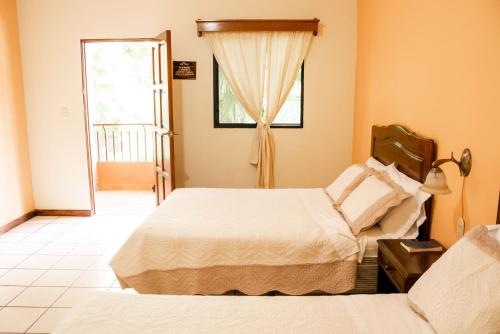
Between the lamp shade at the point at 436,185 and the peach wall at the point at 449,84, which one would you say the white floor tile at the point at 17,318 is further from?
the peach wall at the point at 449,84

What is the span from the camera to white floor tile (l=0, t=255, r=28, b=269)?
3369 mm

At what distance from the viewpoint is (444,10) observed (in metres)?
2.39

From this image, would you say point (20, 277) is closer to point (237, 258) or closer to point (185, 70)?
point (237, 258)

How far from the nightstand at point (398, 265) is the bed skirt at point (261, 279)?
172 millimetres

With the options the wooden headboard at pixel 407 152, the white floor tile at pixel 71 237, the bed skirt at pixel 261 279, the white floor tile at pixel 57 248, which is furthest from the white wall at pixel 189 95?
the bed skirt at pixel 261 279

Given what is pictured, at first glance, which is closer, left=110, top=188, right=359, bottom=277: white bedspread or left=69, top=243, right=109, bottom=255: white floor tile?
left=110, top=188, right=359, bottom=277: white bedspread

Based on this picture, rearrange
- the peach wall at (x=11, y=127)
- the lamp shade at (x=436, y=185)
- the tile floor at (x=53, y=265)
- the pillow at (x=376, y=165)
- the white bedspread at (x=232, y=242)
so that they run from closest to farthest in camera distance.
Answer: the lamp shade at (x=436, y=185)
the white bedspread at (x=232, y=242)
the tile floor at (x=53, y=265)
the pillow at (x=376, y=165)
the peach wall at (x=11, y=127)

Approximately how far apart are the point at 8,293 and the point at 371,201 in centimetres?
265

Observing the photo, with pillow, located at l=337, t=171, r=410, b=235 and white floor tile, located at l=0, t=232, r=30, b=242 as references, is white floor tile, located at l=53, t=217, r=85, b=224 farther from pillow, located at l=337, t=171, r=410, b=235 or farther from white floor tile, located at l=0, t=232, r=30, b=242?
pillow, located at l=337, t=171, r=410, b=235

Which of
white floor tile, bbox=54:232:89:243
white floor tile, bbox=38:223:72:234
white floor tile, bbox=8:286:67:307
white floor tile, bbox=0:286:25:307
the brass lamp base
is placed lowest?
white floor tile, bbox=8:286:67:307

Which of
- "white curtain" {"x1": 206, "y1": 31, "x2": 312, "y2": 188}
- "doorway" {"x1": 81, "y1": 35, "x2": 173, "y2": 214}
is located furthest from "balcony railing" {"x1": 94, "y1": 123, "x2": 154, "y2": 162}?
"white curtain" {"x1": 206, "y1": 31, "x2": 312, "y2": 188}

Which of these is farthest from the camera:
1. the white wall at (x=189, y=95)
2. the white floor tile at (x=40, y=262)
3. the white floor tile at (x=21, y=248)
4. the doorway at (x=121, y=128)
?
the doorway at (x=121, y=128)

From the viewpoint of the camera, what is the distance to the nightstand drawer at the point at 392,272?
1.96 meters

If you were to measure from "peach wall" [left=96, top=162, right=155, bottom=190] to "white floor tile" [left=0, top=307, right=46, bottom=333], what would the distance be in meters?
3.55
